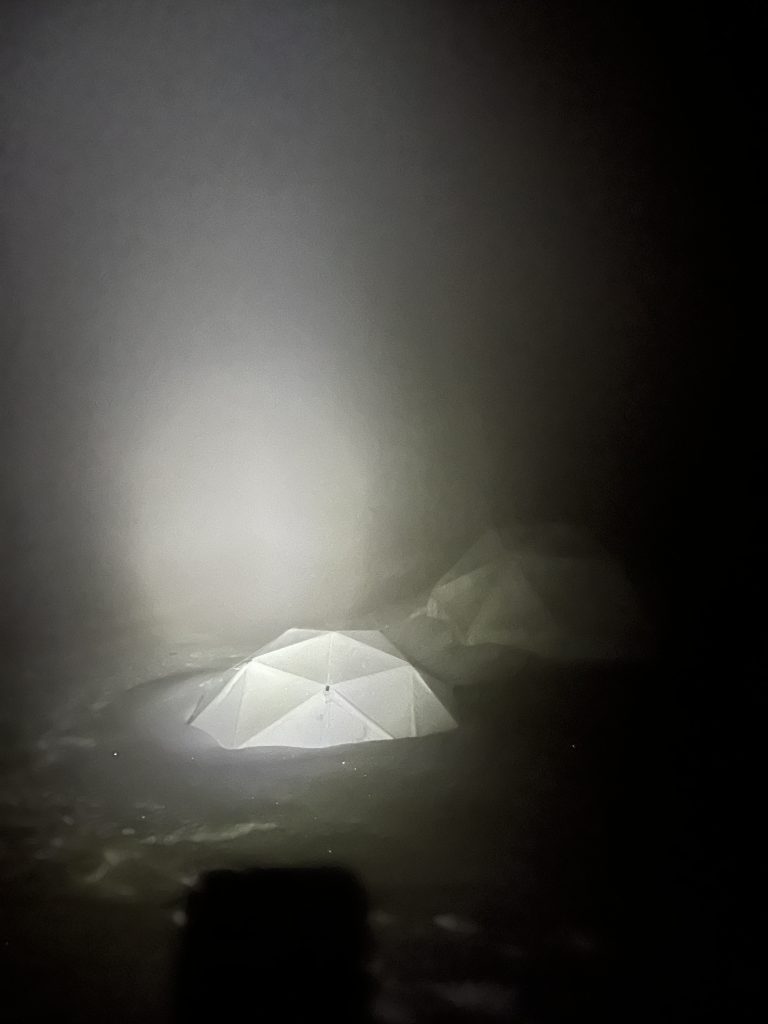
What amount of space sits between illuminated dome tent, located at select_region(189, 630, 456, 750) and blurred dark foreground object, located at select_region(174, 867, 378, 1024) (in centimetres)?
41

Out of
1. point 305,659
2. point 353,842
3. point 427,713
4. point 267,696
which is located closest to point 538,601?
point 427,713

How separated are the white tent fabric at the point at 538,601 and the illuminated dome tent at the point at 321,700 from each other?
0.51m

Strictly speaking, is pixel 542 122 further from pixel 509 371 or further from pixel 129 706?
pixel 129 706

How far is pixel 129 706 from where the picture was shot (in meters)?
1.91

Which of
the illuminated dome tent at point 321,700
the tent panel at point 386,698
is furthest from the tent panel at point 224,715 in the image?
the tent panel at point 386,698

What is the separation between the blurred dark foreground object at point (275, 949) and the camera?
3.39ft

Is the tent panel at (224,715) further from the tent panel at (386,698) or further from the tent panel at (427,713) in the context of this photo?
→ the tent panel at (427,713)

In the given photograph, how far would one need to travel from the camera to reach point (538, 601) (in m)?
2.31

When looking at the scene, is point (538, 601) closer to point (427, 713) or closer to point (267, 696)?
point (427, 713)

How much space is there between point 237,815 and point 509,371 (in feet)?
6.11

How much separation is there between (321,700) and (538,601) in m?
0.83

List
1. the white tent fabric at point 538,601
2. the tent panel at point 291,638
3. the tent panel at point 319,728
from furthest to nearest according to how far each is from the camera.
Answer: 1. the white tent fabric at point 538,601
2. the tent panel at point 291,638
3. the tent panel at point 319,728

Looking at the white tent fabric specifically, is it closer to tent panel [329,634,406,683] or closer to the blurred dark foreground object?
tent panel [329,634,406,683]

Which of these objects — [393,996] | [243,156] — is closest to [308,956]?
[393,996]
